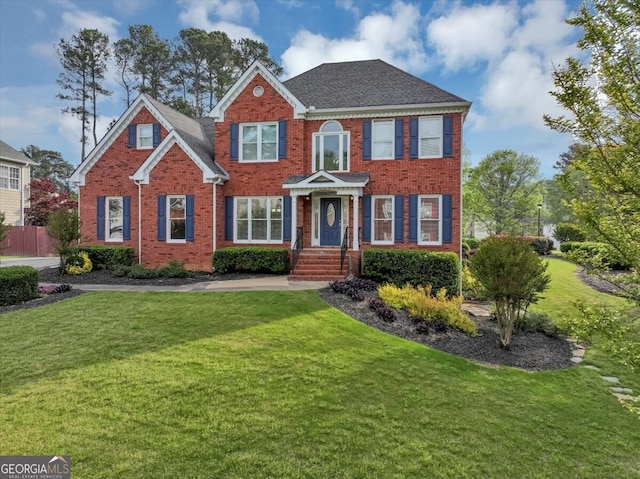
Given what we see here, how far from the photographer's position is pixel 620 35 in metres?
2.59

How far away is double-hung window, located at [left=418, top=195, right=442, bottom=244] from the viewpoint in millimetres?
14383

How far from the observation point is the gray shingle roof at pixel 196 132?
15011 millimetres

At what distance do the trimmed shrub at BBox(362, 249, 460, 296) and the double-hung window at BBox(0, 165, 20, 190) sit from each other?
31336mm

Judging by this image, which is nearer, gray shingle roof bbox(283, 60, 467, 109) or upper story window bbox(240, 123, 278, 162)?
gray shingle roof bbox(283, 60, 467, 109)

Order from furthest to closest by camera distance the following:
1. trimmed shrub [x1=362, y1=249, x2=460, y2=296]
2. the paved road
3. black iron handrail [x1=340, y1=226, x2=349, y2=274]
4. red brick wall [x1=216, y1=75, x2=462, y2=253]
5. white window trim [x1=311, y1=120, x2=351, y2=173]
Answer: the paved road < white window trim [x1=311, y1=120, x2=351, y2=173] < red brick wall [x1=216, y1=75, x2=462, y2=253] < black iron handrail [x1=340, y1=226, x2=349, y2=274] < trimmed shrub [x1=362, y1=249, x2=460, y2=296]

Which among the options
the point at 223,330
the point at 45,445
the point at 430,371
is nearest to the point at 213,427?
the point at 45,445

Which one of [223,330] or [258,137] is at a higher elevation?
[258,137]

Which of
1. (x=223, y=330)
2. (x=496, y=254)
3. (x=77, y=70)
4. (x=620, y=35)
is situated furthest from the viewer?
(x=77, y=70)

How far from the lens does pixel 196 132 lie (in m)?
18.1

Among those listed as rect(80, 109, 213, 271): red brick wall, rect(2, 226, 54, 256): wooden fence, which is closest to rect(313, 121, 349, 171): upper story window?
rect(80, 109, 213, 271): red brick wall

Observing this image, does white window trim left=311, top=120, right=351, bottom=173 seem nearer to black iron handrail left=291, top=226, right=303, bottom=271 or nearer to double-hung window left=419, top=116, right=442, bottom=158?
black iron handrail left=291, top=226, right=303, bottom=271

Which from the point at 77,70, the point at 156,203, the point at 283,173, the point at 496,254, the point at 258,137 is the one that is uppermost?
the point at 77,70

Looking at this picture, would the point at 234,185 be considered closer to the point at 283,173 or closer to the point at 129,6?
the point at 283,173

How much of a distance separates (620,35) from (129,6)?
61.3 feet
